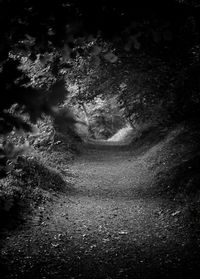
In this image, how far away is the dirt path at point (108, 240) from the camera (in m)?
5.42

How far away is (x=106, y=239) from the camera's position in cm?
684

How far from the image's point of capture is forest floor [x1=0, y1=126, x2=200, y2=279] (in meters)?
5.41

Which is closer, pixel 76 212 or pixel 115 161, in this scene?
pixel 76 212

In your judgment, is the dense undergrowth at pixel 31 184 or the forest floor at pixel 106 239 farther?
the dense undergrowth at pixel 31 184

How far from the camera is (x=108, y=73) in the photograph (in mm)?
11852

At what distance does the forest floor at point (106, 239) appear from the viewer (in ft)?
17.7

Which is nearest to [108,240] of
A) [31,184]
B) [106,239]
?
[106,239]

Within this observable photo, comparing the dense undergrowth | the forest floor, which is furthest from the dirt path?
the dense undergrowth

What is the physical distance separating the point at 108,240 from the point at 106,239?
7 cm

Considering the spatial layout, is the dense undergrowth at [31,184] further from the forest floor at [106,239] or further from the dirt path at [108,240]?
the dirt path at [108,240]

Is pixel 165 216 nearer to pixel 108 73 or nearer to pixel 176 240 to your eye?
pixel 176 240

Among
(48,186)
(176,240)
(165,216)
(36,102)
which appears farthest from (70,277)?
(48,186)

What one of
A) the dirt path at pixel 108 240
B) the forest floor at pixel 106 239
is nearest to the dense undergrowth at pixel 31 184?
the forest floor at pixel 106 239

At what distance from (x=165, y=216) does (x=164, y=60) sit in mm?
4342
